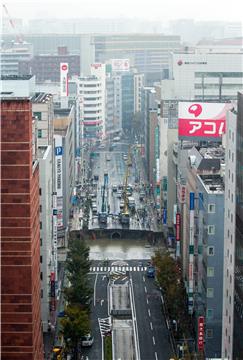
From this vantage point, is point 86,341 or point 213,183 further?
point 213,183

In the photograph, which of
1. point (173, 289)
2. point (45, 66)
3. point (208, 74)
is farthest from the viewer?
point (45, 66)

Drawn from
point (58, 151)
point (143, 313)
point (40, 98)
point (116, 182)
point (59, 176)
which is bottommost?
point (143, 313)

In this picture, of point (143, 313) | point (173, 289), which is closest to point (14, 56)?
point (143, 313)

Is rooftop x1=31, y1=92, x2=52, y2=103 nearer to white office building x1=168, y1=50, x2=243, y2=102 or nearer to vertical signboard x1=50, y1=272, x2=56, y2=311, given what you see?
vertical signboard x1=50, y1=272, x2=56, y2=311

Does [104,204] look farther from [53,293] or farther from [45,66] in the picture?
[45,66]

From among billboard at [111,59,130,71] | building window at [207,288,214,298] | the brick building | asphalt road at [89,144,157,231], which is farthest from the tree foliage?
billboard at [111,59,130,71]

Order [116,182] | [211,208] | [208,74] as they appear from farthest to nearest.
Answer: [116,182] → [208,74] → [211,208]

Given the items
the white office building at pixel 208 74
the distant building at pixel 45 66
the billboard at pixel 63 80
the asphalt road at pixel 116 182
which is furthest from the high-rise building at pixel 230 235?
the distant building at pixel 45 66

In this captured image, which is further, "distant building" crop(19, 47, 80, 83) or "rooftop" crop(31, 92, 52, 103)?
"distant building" crop(19, 47, 80, 83)
